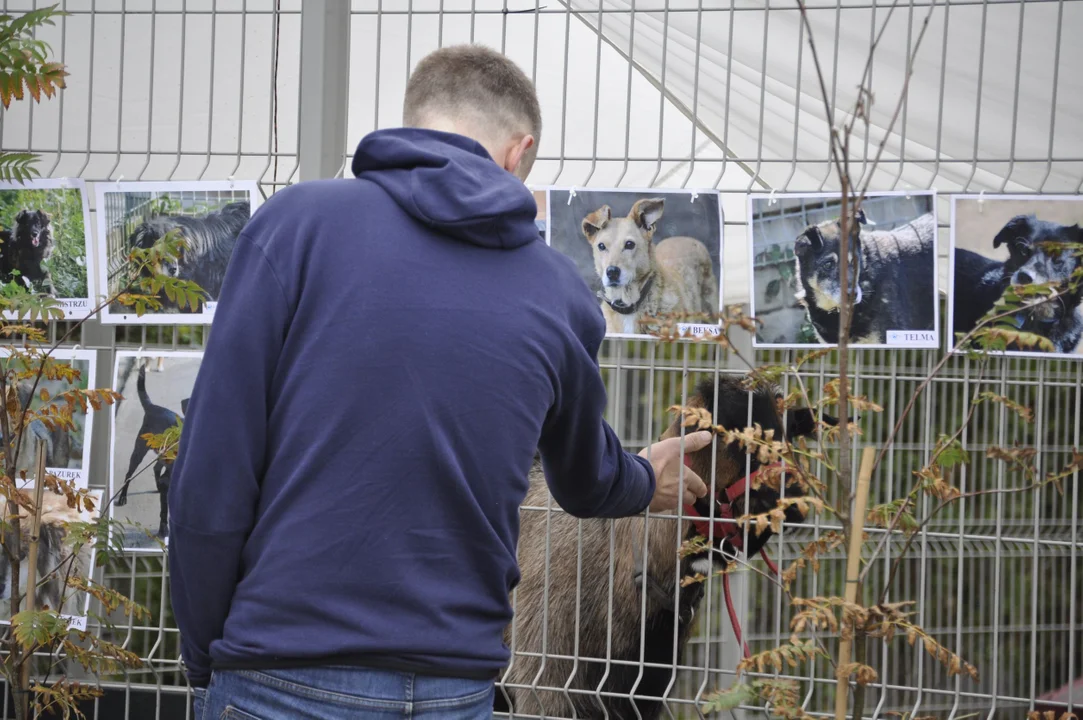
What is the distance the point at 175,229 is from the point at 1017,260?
2.20 m

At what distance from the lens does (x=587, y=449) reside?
2.06 meters

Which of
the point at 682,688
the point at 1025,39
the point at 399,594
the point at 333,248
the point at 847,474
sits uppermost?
the point at 1025,39

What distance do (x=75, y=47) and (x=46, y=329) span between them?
880 millimetres

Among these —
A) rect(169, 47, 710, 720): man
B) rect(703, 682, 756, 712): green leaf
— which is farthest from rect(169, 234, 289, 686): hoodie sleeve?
rect(703, 682, 756, 712): green leaf

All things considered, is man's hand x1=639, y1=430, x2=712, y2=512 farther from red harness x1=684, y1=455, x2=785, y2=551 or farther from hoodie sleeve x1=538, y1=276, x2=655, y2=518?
hoodie sleeve x1=538, y1=276, x2=655, y2=518

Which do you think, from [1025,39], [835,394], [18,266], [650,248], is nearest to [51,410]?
[18,266]

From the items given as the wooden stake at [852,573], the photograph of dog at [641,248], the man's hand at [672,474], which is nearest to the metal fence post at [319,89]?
the photograph of dog at [641,248]

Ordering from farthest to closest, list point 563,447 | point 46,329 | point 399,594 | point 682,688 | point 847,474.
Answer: point 682,688, point 46,329, point 563,447, point 847,474, point 399,594

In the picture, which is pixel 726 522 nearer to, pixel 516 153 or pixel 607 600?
pixel 607 600

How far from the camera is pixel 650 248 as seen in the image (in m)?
2.71

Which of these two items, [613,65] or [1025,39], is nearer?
[1025,39]

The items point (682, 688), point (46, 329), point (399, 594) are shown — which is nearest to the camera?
point (399, 594)

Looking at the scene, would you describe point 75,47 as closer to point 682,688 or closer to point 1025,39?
point 1025,39

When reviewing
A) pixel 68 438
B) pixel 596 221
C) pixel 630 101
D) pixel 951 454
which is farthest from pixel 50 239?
pixel 951 454
